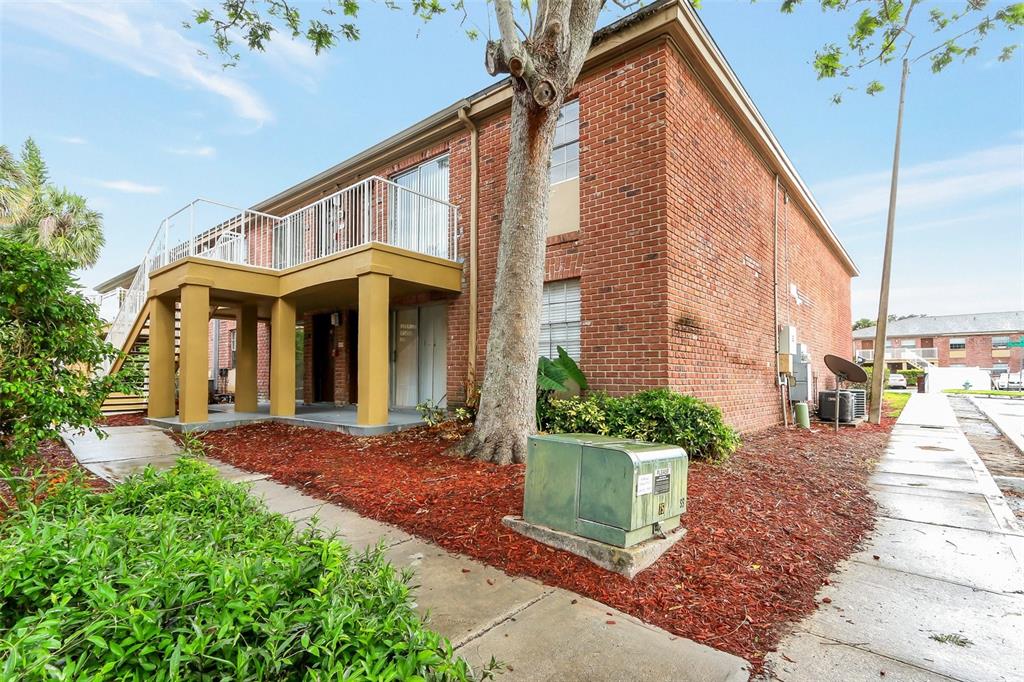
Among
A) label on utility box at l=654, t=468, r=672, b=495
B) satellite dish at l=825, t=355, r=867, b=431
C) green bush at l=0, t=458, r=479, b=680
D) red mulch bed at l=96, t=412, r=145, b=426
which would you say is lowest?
red mulch bed at l=96, t=412, r=145, b=426

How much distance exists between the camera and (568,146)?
326 inches

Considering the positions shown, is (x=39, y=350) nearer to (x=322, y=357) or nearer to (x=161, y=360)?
(x=161, y=360)

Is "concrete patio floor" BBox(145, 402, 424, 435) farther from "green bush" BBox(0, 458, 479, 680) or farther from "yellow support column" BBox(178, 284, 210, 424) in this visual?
"green bush" BBox(0, 458, 479, 680)

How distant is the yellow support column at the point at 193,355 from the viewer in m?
8.73

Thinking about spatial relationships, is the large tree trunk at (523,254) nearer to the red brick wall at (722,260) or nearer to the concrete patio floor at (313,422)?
the red brick wall at (722,260)

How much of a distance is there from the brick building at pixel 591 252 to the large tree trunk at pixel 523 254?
201cm

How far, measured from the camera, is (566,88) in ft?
18.4

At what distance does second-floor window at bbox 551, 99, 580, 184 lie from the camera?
818 cm

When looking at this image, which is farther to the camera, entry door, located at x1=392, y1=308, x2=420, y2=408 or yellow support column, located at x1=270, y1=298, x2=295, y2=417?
entry door, located at x1=392, y1=308, x2=420, y2=408

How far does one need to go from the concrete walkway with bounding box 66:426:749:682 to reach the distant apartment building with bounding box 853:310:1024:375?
51127mm

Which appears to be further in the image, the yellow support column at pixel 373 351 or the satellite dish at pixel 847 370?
the satellite dish at pixel 847 370

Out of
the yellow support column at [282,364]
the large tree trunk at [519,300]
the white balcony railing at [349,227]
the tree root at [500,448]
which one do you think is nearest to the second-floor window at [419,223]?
the white balcony railing at [349,227]

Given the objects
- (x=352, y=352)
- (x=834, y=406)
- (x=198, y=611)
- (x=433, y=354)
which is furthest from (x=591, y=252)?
(x=834, y=406)

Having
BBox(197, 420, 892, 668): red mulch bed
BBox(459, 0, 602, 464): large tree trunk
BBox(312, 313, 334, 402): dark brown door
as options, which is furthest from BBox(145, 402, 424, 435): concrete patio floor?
BBox(312, 313, 334, 402): dark brown door
